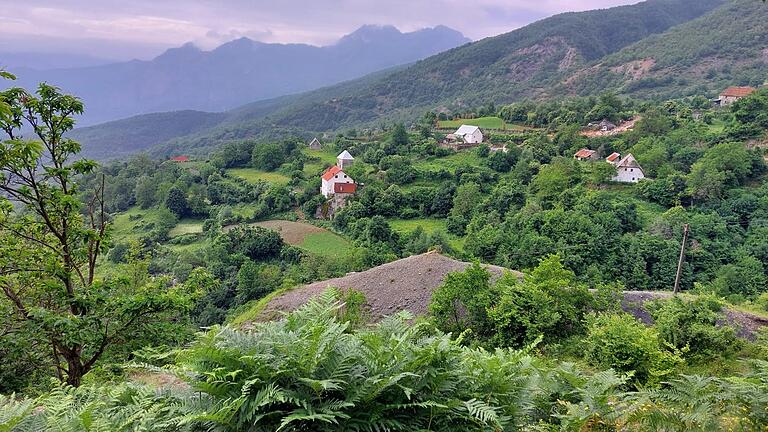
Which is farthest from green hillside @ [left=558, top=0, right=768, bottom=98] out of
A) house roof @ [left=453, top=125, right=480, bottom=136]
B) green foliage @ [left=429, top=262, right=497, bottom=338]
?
green foliage @ [left=429, top=262, right=497, bottom=338]

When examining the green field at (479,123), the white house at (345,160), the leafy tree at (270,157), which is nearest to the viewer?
the white house at (345,160)

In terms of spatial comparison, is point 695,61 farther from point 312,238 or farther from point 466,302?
point 466,302

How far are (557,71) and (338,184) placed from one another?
77896 mm

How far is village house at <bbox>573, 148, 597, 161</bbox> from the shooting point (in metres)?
32.7

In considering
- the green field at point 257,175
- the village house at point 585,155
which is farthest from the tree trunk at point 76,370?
the green field at point 257,175

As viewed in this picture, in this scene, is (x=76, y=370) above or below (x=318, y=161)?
above

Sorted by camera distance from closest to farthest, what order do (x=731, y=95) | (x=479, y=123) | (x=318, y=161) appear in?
1. (x=731, y=95)
2. (x=318, y=161)
3. (x=479, y=123)

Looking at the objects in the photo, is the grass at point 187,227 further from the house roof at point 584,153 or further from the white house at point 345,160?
the house roof at point 584,153

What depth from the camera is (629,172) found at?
92.9 ft

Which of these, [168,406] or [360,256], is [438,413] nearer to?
[168,406]

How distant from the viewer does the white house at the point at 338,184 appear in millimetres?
32719

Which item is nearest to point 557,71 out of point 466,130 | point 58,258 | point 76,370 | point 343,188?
point 466,130

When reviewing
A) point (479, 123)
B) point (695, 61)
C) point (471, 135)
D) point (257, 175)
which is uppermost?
point (695, 61)

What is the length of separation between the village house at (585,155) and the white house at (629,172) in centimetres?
405
